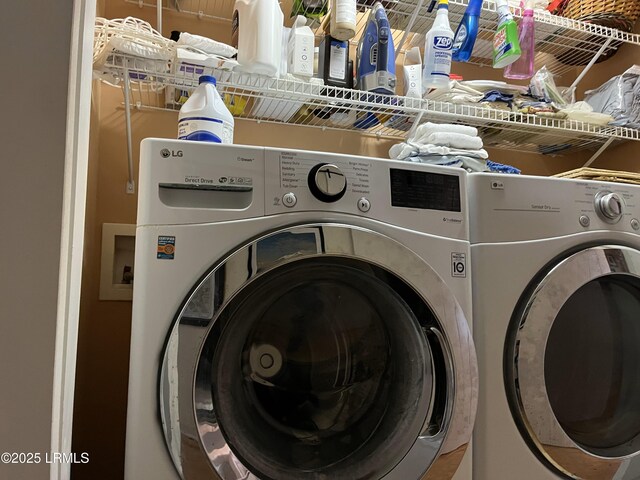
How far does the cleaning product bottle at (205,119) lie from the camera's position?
93 cm

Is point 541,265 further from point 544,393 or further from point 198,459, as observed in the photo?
point 198,459

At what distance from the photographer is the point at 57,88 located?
1.48 feet

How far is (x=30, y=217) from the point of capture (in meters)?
0.43

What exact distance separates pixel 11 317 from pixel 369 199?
0.60m

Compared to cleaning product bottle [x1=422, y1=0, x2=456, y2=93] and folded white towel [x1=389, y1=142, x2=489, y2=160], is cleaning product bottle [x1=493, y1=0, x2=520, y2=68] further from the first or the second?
folded white towel [x1=389, y1=142, x2=489, y2=160]

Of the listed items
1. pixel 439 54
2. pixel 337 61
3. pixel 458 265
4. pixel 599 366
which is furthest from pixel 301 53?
pixel 599 366

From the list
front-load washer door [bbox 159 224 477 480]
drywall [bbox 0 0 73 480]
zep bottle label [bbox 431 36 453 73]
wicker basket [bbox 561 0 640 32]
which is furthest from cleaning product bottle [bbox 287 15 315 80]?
wicker basket [bbox 561 0 640 32]

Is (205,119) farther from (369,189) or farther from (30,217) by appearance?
(30,217)

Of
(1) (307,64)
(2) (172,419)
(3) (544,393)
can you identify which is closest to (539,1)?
(1) (307,64)

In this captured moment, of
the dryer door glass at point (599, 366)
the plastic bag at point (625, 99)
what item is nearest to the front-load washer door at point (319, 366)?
the dryer door glass at point (599, 366)

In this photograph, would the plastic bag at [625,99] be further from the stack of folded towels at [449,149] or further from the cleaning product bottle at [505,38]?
the stack of folded towels at [449,149]

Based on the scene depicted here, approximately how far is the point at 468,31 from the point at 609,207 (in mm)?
731

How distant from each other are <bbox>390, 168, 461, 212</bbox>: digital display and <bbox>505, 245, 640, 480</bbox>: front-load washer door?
249mm

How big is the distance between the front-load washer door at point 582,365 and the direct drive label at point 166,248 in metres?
0.66
